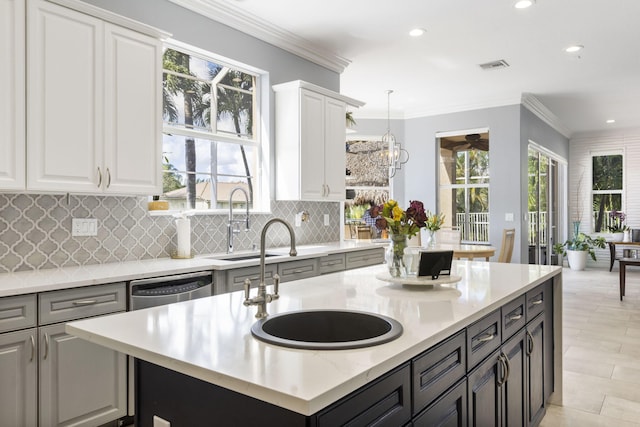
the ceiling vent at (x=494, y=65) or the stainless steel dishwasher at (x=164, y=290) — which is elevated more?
the ceiling vent at (x=494, y=65)

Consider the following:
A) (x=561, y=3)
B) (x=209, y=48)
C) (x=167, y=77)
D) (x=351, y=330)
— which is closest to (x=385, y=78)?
(x=561, y=3)

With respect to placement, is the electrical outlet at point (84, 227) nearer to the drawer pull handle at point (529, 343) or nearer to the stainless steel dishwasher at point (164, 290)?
the stainless steel dishwasher at point (164, 290)

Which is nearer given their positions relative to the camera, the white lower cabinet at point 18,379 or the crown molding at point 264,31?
the white lower cabinet at point 18,379

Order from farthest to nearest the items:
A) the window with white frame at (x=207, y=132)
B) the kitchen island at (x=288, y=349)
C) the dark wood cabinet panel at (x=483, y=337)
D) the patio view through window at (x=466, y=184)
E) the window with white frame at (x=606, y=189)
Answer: the window with white frame at (x=606, y=189) < the patio view through window at (x=466, y=184) < the window with white frame at (x=207, y=132) < the dark wood cabinet panel at (x=483, y=337) < the kitchen island at (x=288, y=349)

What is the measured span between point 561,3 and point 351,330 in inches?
142

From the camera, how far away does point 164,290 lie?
2.71 m

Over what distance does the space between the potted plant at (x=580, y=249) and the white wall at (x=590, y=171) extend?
0.36 meters

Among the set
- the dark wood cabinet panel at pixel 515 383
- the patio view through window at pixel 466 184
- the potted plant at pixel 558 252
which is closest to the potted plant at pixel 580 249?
the potted plant at pixel 558 252

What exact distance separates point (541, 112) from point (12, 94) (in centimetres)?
769

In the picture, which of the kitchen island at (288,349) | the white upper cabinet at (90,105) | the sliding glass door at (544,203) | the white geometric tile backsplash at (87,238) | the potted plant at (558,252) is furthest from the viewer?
the potted plant at (558,252)

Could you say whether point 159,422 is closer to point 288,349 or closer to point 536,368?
point 288,349

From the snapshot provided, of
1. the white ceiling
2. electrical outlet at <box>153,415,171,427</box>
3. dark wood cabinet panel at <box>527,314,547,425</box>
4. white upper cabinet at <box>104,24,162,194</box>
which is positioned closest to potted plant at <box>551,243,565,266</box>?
the white ceiling

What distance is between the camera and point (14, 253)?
8.81 ft

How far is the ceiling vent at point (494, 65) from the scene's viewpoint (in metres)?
5.37
